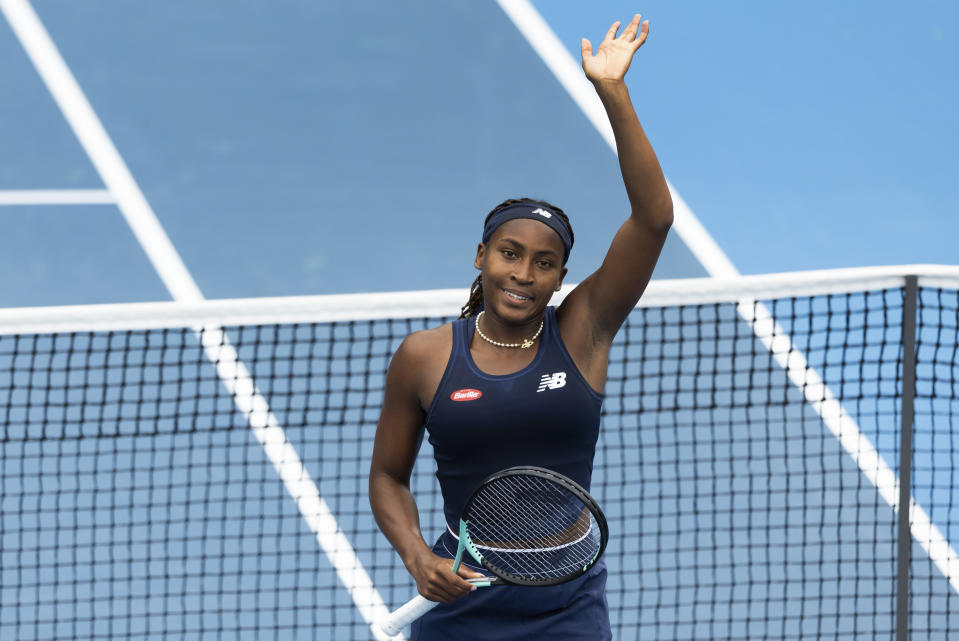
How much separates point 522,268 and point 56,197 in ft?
23.0

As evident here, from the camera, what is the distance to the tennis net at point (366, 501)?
532cm

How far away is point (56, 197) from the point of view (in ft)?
29.0

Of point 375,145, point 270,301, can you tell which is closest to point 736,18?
point 375,145

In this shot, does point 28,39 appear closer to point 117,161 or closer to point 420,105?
point 117,161

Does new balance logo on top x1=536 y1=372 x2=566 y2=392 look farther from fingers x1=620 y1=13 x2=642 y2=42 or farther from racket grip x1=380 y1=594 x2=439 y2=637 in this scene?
fingers x1=620 y1=13 x2=642 y2=42

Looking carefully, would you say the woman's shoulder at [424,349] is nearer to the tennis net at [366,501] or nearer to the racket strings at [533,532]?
the racket strings at [533,532]

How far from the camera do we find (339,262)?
27.3ft

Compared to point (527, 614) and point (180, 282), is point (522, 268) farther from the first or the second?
point (180, 282)

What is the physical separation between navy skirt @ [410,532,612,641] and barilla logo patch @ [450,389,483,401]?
0.36 metres

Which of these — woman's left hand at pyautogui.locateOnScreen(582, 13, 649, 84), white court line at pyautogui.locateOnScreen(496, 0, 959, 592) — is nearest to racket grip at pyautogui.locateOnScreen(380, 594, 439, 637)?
woman's left hand at pyautogui.locateOnScreen(582, 13, 649, 84)

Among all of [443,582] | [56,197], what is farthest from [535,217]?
[56,197]

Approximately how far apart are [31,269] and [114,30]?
11.1 feet

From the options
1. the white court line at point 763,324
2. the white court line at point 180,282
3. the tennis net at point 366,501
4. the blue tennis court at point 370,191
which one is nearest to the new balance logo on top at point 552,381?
the white court line at point 180,282

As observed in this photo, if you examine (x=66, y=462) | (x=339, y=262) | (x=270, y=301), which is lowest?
(x=66, y=462)
